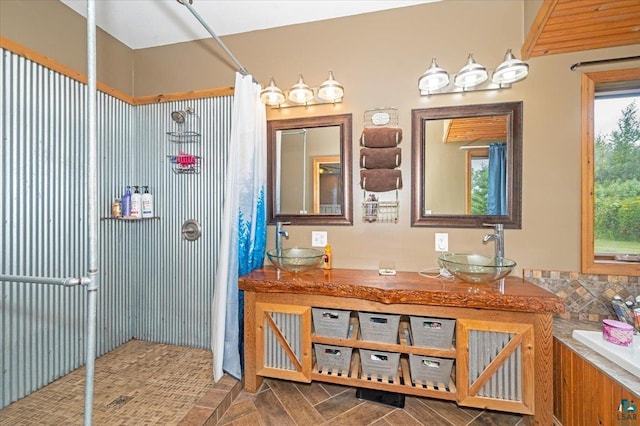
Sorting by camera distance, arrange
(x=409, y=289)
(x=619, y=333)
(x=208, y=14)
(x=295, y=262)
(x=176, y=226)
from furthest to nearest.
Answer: (x=176, y=226) < (x=208, y=14) < (x=295, y=262) < (x=409, y=289) < (x=619, y=333)

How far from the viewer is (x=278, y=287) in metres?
1.82

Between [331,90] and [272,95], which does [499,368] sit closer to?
[331,90]

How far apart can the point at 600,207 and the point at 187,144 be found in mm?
Result: 3140

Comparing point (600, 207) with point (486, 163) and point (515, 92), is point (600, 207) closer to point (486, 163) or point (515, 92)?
point (486, 163)

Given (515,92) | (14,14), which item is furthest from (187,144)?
(515,92)

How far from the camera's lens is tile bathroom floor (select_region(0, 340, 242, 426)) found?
1577mm

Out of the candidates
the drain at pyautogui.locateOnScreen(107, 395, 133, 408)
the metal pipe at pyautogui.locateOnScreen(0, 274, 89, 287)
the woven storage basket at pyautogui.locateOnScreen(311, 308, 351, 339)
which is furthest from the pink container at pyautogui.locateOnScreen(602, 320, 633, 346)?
the drain at pyautogui.locateOnScreen(107, 395, 133, 408)

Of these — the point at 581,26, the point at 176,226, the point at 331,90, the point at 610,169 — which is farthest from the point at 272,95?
the point at 610,169

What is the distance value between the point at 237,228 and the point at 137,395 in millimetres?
1216

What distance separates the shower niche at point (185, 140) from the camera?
2385mm

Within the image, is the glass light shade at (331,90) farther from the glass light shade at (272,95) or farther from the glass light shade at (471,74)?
the glass light shade at (471,74)

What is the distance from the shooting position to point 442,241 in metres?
2.07

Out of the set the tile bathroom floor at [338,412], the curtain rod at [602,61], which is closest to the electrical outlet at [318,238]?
the tile bathroom floor at [338,412]

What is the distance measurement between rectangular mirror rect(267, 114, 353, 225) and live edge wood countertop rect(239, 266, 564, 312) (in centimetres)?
51
